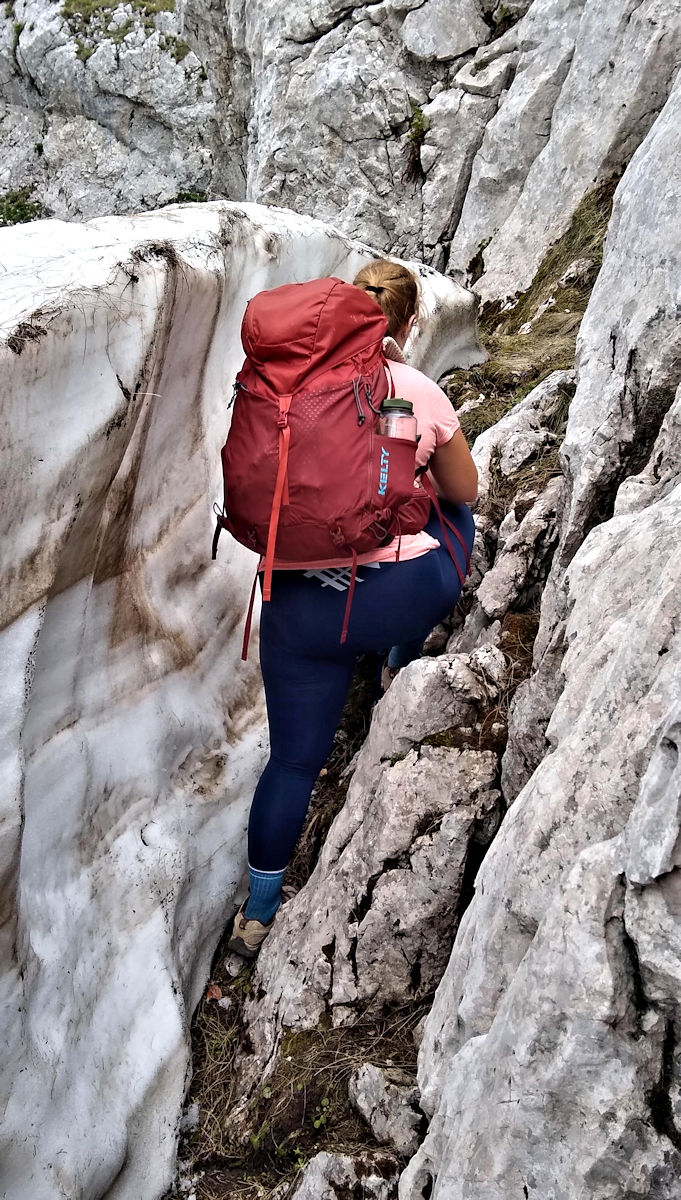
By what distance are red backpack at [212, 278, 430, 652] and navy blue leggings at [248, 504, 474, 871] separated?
258 mm

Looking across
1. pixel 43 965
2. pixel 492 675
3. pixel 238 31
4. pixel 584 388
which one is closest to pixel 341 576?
pixel 492 675

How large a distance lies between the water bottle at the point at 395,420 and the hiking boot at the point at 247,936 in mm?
2662

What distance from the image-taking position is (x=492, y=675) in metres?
3.93

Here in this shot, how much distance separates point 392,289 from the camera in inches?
152

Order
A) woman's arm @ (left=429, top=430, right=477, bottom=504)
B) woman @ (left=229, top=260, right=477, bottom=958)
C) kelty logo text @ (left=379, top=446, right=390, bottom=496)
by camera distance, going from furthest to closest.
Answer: woman's arm @ (left=429, top=430, right=477, bottom=504) → woman @ (left=229, top=260, right=477, bottom=958) → kelty logo text @ (left=379, top=446, right=390, bottom=496)

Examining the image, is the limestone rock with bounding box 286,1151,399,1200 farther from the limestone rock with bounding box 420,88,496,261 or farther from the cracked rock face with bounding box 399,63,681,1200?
the limestone rock with bounding box 420,88,496,261

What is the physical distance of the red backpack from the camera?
3.23 meters

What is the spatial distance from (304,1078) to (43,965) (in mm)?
1211

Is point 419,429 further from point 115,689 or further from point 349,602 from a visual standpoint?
point 115,689

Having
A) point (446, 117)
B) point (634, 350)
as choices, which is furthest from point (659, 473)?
point (446, 117)

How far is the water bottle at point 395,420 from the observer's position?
3.35 meters

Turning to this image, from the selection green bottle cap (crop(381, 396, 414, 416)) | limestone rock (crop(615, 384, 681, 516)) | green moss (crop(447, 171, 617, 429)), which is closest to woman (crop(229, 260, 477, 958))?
green bottle cap (crop(381, 396, 414, 416))

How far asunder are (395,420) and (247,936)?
112 inches

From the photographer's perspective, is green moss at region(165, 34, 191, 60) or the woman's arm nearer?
the woman's arm
